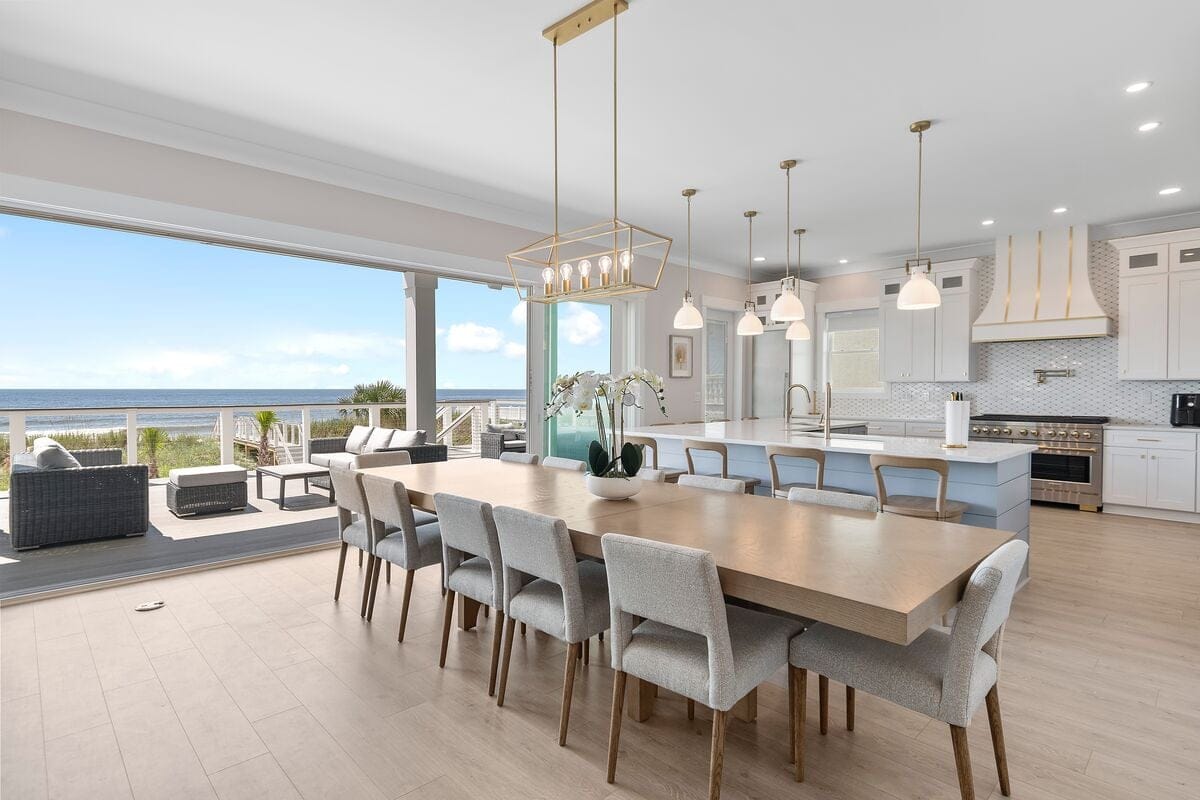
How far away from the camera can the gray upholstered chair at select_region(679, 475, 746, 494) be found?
284cm

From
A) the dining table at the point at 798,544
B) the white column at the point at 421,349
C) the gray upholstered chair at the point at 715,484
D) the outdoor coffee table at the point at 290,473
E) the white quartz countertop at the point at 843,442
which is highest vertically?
the white column at the point at 421,349

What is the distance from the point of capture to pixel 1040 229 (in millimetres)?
5777

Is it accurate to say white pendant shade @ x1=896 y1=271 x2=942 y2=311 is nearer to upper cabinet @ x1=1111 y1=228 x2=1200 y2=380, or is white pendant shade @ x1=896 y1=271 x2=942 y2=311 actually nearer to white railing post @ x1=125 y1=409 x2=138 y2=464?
upper cabinet @ x1=1111 y1=228 x2=1200 y2=380

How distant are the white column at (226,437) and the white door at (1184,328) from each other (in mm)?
9357

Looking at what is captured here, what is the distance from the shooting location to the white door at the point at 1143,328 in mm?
5242

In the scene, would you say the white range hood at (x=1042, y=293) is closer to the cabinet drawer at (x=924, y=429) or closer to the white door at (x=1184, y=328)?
the white door at (x=1184, y=328)

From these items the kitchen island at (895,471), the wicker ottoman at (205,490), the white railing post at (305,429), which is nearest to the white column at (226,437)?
the white railing post at (305,429)

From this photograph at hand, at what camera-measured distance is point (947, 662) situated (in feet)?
4.92

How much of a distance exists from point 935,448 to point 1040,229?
12.4 ft

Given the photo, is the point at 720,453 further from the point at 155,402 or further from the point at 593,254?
the point at 155,402

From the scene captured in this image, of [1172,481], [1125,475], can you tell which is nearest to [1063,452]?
[1125,475]

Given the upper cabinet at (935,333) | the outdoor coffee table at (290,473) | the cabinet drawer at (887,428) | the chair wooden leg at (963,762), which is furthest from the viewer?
the cabinet drawer at (887,428)

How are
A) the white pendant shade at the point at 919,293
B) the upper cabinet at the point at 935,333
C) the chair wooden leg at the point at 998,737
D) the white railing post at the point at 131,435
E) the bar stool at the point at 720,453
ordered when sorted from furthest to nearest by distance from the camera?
the upper cabinet at the point at 935,333
the white railing post at the point at 131,435
the bar stool at the point at 720,453
the white pendant shade at the point at 919,293
the chair wooden leg at the point at 998,737

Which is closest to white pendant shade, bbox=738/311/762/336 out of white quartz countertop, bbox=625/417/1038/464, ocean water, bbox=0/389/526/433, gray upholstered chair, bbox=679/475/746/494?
white quartz countertop, bbox=625/417/1038/464
